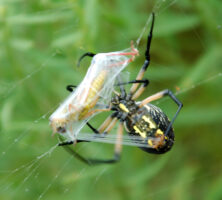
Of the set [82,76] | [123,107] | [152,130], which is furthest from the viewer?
[82,76]

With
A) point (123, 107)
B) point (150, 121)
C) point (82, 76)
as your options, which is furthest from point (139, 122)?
point (82, 76)

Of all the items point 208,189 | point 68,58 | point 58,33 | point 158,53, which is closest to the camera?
point 58,33

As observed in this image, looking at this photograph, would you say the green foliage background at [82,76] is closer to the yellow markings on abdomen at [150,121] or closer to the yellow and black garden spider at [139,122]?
the yellow and black garden spider at [139,122]

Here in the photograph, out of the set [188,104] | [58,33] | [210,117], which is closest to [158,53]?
[188,104]

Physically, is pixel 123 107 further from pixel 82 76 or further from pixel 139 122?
pixel 82 76

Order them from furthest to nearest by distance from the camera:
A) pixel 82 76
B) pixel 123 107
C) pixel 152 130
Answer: pixel 82 76 → pixel 123 107 → pixel 152 130

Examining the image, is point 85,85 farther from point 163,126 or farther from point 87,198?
point 87,198

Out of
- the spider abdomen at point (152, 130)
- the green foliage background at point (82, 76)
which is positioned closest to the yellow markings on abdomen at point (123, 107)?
the spider abdomen at point (152, 130)

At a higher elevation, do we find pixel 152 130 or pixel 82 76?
pixel 152 130
